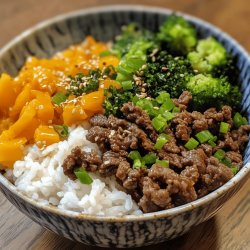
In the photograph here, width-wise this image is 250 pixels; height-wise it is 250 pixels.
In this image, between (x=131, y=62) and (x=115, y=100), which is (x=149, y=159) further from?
(x=131, y=62)

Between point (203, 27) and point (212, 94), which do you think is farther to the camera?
point (203, 27)

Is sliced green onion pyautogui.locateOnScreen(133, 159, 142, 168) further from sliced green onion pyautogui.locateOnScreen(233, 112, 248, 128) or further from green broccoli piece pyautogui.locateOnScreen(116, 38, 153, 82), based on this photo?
sliced green onion pyautogui.locateOnScreen(233, 112, 248, 128)

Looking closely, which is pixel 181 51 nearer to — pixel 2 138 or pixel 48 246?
pixel 2 138

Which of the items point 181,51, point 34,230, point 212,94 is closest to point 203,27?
point 181,51

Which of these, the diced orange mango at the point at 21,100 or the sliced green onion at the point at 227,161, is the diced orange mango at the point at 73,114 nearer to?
the diced orange mango at the point at 21,100

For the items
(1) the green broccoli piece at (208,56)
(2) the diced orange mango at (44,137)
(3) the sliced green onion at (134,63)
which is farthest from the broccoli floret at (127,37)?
(2) the diced orange mango at (44,137)

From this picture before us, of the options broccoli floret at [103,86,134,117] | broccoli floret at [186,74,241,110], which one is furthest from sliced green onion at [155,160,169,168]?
broccoli floret at [186,74,241,110]

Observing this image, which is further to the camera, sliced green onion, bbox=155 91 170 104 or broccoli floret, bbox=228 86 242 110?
broccoli floret, bbox=228 86 242 110
